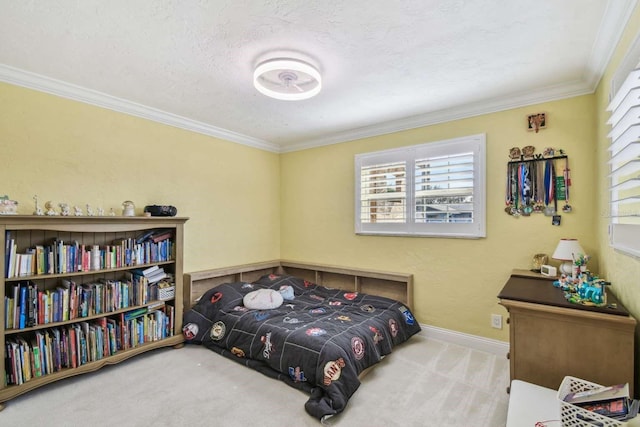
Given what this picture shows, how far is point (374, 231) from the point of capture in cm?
359

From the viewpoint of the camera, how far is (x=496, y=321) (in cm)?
277

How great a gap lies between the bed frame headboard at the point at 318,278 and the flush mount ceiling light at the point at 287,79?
213 centimetres

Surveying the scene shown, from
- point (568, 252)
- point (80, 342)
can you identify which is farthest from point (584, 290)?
point (80, 342)

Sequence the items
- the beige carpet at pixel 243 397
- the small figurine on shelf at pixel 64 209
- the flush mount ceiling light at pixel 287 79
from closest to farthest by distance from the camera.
Answer: the beige carpet at pixel 243 397 < the flush mount ceiling light at pixel 287 79 < the small figurine on shelf at pixel 64 209

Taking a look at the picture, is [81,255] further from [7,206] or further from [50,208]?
[7,206]

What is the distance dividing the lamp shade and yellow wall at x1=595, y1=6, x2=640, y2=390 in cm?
14

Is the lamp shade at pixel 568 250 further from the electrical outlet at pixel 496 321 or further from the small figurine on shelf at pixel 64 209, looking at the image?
the small figurine on shelf at pixel 64 209

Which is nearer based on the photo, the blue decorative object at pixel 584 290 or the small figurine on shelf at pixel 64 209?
the blue decorative object at pixel 584 290

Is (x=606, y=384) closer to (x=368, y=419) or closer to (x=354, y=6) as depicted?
(x=368, y=419)

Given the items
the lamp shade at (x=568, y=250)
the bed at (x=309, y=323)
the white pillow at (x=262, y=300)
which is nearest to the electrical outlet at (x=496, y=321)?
the bed at (x=309, y=323)

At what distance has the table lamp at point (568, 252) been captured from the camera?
220 cm

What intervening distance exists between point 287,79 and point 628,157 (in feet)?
6.61

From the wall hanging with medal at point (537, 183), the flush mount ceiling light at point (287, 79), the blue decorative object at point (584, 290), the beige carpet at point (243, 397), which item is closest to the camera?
the blue decorative object at point (584, 290)

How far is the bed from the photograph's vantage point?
6.95 ft
